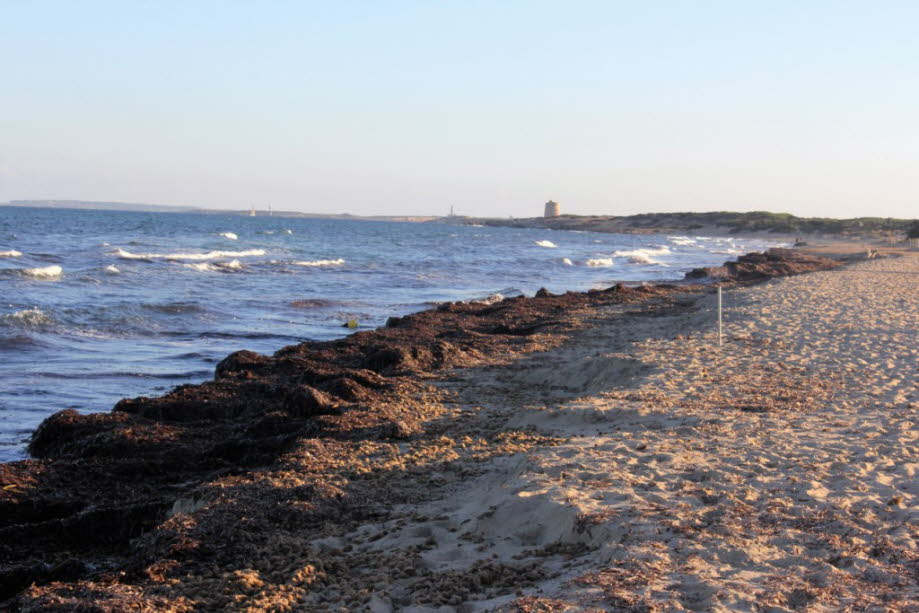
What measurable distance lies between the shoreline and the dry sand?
69 cm

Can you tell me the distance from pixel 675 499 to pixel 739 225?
372 ft

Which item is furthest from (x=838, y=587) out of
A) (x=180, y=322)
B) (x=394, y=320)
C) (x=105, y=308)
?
(x=105, y=308)

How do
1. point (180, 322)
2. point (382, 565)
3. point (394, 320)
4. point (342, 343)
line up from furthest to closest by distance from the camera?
point (180, 322)
point (394, 320)
point (342, 343)
point (382, 565)

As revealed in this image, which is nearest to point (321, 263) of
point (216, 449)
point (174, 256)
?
point (174, 256)

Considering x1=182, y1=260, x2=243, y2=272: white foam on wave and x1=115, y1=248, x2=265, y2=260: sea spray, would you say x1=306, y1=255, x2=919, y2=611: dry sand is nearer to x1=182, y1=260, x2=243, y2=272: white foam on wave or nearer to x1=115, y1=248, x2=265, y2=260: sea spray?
x1=182, y1=260, x2=243, y2=272: white foam on wave

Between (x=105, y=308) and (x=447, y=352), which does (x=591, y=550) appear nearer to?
(x=447, y=352)

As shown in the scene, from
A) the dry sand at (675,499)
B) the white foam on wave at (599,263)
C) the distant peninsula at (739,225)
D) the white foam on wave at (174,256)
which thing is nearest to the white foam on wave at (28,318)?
the dry sand at (675,499)

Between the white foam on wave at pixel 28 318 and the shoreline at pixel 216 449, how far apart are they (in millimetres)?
7033

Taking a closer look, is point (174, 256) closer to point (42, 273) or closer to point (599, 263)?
point (42, 273)

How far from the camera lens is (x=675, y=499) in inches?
210

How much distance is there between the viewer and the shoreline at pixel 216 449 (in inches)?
217

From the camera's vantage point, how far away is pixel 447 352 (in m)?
12.1

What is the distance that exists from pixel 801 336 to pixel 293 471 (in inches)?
366

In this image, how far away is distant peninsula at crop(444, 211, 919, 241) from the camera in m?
84.6
